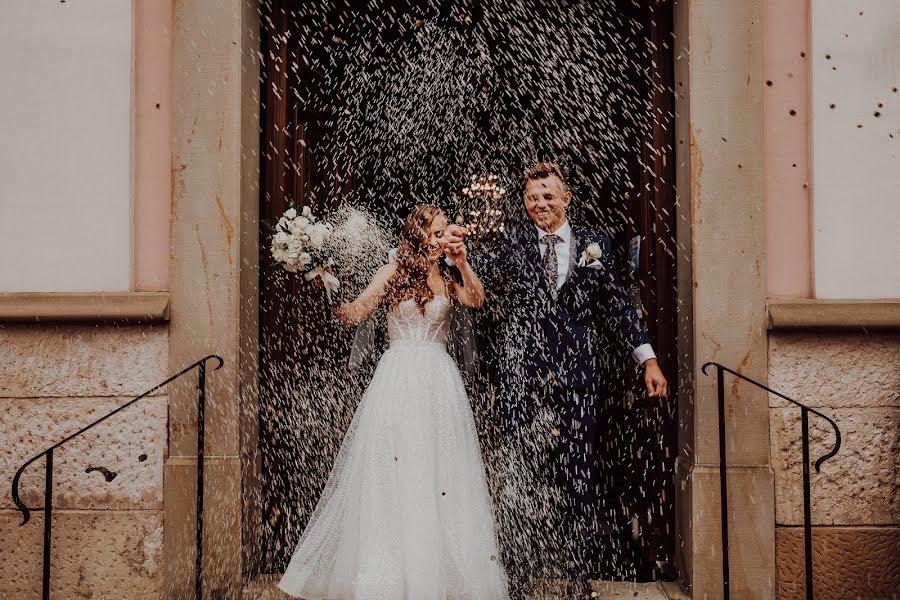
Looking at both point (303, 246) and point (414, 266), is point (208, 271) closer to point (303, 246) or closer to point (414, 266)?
point (303, 246)

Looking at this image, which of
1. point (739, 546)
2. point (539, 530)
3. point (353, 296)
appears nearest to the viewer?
point (739, 546)

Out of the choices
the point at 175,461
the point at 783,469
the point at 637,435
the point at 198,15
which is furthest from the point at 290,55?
the point at 783,469

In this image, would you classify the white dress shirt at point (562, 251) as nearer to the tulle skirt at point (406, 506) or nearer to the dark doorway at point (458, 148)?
the dark doorway at point (458, 148)

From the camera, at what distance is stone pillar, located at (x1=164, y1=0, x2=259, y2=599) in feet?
14.8

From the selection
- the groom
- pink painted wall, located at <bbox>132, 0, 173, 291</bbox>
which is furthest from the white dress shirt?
pink painted wall, located at <bbox>132, 0, 173, 291</bbox>

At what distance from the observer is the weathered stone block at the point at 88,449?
457cm

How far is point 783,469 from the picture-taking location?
4.46m

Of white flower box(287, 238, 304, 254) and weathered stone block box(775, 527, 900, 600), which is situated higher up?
white flower box(287, 238, 304, 254)

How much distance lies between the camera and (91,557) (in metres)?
4.55

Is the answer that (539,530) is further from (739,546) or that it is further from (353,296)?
(353,296)

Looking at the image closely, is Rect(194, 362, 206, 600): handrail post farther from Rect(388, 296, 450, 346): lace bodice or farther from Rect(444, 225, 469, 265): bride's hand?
Rect(444, 225, 469, 265): bride's hand

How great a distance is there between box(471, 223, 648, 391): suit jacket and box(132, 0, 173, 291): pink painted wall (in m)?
1.96

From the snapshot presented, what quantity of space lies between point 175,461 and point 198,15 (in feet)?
8.25

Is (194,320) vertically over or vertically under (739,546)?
over
